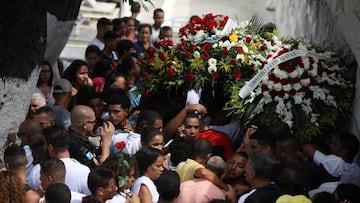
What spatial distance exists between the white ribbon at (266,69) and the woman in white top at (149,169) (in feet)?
5.98

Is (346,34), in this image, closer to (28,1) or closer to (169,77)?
(169,77)

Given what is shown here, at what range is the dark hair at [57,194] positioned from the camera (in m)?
7.43

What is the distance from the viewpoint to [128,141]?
946 cm

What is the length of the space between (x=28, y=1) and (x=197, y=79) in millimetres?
2092

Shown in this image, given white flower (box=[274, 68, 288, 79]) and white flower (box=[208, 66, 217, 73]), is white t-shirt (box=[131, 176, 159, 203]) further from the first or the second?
white flower (box=[208, 66, 217, 73])

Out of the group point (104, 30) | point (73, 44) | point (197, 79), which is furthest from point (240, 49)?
point (73, 44)

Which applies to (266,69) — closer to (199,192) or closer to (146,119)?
(146,119)

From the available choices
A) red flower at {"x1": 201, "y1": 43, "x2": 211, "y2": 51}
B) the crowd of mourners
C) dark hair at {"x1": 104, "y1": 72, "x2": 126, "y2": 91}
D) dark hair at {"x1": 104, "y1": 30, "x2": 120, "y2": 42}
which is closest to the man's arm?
the crowd of mourners

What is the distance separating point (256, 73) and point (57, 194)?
11.6 ft

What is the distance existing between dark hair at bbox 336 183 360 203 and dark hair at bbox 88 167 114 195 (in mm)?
1904

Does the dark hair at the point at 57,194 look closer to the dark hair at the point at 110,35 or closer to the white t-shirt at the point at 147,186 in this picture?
the white t-shirt at the point at 147,186

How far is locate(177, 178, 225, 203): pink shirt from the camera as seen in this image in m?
7.95

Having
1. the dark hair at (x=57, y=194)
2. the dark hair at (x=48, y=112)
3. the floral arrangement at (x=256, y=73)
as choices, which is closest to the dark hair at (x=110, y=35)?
the floral arrangement at (x=256, y=73)

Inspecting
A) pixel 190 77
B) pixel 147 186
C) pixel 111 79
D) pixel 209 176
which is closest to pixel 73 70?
pixel 111 79
